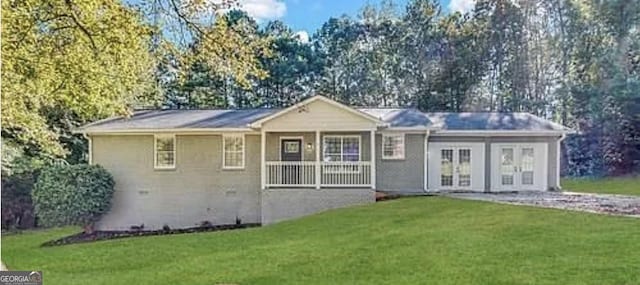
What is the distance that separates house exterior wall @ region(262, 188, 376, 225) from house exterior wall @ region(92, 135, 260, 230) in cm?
114

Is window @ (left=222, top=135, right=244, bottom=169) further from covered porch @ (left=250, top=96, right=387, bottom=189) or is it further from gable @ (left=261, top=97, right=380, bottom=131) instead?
gable @ (left=261, top=97, right=380, bottom=131)

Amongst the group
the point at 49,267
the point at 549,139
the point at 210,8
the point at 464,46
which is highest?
the point at 464,46

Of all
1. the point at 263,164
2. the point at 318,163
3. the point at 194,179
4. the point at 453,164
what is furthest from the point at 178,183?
the point at 453,164

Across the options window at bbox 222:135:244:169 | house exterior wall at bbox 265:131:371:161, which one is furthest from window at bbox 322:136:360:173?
window at bbox 222:135:244:169

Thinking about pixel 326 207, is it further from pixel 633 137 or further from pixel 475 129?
pixel 633 137

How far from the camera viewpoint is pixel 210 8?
724 cm

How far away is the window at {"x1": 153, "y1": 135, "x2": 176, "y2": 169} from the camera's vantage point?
719 inches

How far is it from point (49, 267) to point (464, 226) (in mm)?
7334

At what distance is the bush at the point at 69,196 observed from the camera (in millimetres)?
16859

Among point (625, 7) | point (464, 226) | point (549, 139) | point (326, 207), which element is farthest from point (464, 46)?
point (464, 226)

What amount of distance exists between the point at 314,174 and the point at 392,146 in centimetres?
260

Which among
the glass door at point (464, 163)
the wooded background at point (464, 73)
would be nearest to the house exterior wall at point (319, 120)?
the wooded background at point (464, 73)

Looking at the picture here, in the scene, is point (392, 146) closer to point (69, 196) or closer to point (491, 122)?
point (491, 122)

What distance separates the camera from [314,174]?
17.4 meters
